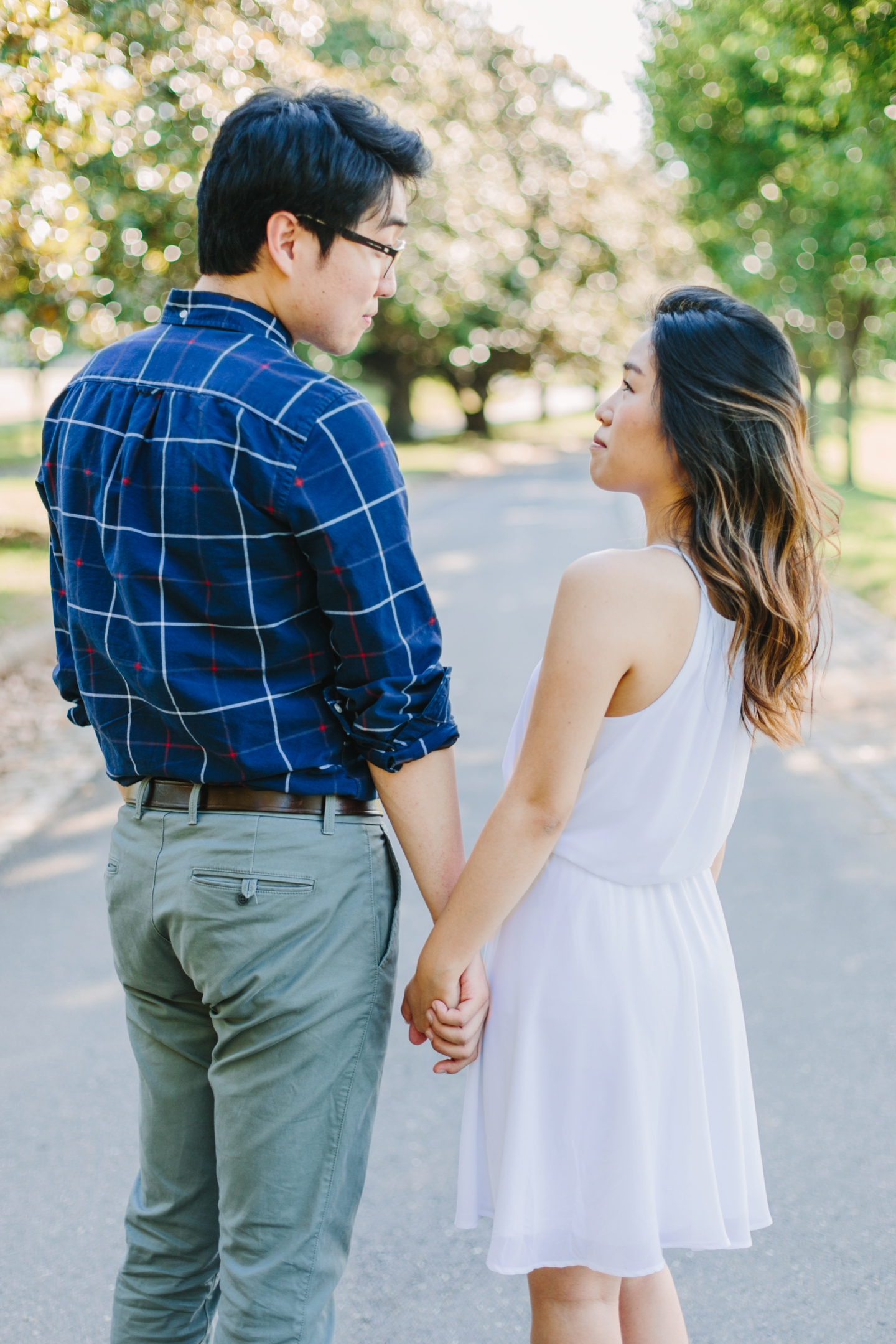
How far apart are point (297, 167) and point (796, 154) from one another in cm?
1527

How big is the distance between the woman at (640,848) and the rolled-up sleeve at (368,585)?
0.67 ft

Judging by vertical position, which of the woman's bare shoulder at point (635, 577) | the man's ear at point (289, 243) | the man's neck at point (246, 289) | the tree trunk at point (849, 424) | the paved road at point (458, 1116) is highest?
the man's ear at point (289, 243)

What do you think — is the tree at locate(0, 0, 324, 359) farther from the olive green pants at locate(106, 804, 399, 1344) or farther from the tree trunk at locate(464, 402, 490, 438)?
the tree trunk at locate(464, 402, 490, 438)

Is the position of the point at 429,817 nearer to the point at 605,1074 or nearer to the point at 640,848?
the point at 640,848

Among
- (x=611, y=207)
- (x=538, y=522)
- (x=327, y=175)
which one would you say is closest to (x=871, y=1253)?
(x=327, y=175)

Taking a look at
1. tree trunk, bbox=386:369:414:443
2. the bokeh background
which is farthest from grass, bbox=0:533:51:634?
tree trunk, bbox=386:369:414:443

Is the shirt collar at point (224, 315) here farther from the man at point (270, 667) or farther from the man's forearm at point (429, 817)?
the man's forearm at point (429, 817)

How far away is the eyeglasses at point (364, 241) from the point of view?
5.15 feet

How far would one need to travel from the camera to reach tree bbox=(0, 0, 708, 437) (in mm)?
6102

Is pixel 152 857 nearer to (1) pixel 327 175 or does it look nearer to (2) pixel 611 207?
(1) pixel 327 175

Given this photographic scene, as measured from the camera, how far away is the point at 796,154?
48.6 ft

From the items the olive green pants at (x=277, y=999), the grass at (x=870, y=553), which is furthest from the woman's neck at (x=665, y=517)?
the grass at (x=870, y=553)

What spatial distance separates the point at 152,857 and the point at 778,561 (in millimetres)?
1022

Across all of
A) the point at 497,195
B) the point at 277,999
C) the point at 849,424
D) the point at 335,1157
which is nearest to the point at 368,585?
the point at 277,999
